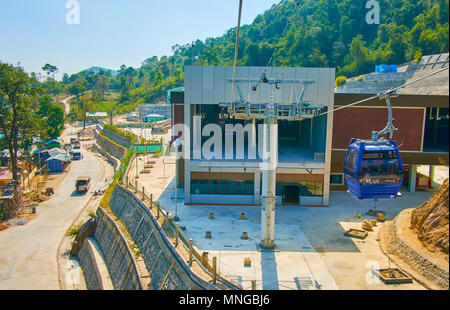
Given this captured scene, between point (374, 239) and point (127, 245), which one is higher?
point (374, 239)

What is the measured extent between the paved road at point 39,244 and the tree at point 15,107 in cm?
888

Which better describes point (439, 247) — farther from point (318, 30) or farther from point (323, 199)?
point (318, 30)

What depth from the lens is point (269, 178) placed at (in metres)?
15.9

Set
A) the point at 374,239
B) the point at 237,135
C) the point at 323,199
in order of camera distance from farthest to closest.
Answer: the point at 237,135
the point at 323,199
the point at 374,239

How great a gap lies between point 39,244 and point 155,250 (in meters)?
12.4

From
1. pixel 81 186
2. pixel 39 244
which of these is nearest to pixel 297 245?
pixel 39 244

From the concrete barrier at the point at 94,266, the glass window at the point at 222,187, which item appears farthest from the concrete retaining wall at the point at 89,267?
the glass window at the point at 222,187

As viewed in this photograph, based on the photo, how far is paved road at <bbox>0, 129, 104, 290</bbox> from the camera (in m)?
21.0

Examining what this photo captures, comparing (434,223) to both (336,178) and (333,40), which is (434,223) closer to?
(336,178)

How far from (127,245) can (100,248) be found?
5.47 metres

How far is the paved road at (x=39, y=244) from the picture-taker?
20953 mm

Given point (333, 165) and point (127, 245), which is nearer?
point (127, 245)

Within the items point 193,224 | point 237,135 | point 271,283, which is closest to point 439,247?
point 271,283

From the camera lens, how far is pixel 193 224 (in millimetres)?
19562
